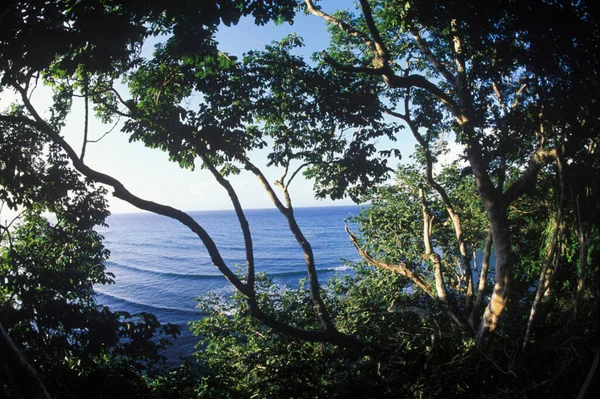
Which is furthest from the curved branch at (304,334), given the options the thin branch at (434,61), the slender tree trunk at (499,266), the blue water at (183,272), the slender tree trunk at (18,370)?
the blue water at (183,272)

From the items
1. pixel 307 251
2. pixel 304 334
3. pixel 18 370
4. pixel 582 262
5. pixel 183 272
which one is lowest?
pixel 183 272

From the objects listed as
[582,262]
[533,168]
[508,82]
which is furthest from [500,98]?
[582,262]

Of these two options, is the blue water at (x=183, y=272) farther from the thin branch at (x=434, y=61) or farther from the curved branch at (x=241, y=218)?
the thin branch at (x=434, y=61)

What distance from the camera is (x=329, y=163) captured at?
738 cm

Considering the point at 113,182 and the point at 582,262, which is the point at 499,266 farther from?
the point at 113,182

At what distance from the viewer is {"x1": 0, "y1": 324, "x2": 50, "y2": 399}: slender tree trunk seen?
3393 mm

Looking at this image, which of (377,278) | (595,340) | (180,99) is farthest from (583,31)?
(377,278)

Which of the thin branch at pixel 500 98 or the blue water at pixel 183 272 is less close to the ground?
the thin branch at pixel 500 98

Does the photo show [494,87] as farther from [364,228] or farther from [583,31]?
[364,228]

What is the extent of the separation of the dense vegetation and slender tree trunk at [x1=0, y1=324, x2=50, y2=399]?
0.02m

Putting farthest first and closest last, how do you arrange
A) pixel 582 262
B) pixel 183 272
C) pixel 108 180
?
1. pixel 183 272
2. pixel 108 180
3. pixel 582 262

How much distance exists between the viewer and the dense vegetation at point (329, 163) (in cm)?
362

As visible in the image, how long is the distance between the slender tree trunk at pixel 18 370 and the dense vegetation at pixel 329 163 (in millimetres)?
19

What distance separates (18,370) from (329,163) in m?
6.42
